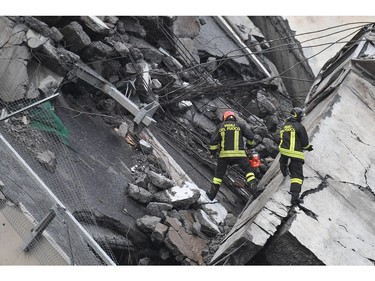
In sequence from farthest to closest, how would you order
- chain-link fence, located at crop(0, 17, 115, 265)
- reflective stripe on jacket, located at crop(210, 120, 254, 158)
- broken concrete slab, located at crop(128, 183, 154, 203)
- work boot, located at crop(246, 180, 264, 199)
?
work boot, located at crop(246, 180, 264, 199) → reflective stripe on jacket, located at crop(210, 120, 254, 158) → broken concrete slab, located at crop(128, 183, 154, 203) → chain-link fence, located at crop(0, 17, 115, 265)

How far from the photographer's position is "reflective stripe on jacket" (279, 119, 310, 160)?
7887 millimetres

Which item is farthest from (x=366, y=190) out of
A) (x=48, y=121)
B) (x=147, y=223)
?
(x=48, y=121)

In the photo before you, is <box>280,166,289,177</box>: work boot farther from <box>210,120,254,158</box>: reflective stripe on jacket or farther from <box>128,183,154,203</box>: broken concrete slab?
<box>128,183,154,203</box>: broken concrete slab

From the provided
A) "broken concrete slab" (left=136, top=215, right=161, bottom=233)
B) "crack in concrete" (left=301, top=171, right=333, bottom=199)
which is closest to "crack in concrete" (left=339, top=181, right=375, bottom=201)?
"crack in concrete" (left=301, top=171, right=333, bottom=199)

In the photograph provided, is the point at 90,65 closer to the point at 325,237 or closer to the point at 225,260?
the point at 225,260

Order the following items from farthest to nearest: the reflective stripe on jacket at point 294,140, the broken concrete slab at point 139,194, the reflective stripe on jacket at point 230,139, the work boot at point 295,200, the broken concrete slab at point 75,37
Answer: the broken concrete slab at point 75,37
the reflective stripe on jacket at point 230,139
the broken concrete slab at point 139,194
the reflective stripe on jacket at point 294,140
the work boot at point 295,200

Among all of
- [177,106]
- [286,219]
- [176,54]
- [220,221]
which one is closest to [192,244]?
[220,221]

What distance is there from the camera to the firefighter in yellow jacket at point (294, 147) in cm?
768

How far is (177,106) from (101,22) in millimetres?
1889

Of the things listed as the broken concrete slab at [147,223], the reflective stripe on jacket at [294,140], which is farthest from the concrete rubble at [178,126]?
the reflective stripe on jacket at [294,140]

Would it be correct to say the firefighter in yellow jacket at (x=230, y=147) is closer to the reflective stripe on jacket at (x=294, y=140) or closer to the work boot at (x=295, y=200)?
the reflective stripe on jacket at (x=294, y=140)

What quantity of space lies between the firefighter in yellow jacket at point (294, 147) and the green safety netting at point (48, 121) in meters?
2.95

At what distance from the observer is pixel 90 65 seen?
985 centimetres

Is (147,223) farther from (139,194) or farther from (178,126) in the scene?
(178,126)
